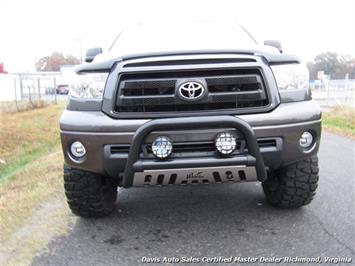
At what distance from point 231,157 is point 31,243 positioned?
5.43 ft

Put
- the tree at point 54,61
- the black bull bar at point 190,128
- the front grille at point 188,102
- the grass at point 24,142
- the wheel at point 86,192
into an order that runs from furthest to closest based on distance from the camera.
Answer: the tree at point 54,61
the grass at point 24,142
the wheel at point 86,192
the front grille at point 188,102
the black bull bar at point 190,128

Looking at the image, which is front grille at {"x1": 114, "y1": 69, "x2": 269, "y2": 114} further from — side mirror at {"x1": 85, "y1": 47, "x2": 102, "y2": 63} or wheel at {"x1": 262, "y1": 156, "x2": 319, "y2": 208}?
side mirror at {"x1": 85, "y1": 47, "x2": 102, "y2": 63}

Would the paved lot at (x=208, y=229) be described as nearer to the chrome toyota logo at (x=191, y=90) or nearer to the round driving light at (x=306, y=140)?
the round driving light at (x=306, y=140)

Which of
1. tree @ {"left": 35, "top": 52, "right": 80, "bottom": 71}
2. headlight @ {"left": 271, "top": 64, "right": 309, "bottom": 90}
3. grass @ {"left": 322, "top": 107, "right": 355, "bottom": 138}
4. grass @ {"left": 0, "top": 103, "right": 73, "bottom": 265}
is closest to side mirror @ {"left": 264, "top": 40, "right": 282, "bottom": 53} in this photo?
headlight @ {"left": 271, "top": 64, "right": 309, "bottom": 90}

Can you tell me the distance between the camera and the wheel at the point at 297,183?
339 centimetres

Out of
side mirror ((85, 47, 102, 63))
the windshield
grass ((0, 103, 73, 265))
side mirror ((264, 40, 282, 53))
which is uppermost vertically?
the windshield

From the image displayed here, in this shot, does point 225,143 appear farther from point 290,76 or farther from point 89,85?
point 89,85

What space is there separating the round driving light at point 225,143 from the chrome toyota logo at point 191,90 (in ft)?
1.05

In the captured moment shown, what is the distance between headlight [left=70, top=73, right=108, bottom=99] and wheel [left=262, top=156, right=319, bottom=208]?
1.64m

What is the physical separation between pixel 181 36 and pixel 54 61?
85327mm

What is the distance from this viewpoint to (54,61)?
3322 inches

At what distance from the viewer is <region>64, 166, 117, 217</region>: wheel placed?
11.0ft

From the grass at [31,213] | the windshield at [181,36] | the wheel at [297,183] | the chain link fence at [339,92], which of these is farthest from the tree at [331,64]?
the wheel at [297,183]

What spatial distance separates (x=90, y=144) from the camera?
2986 mm
